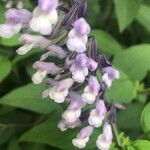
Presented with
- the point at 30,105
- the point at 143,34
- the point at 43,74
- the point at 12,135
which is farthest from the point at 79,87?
the point at 143,34

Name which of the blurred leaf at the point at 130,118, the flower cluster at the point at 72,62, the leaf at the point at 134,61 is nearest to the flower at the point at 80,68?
the flower cluster at the point at 72,62

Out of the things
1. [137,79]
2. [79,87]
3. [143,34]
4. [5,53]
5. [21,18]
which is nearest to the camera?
[21,18]

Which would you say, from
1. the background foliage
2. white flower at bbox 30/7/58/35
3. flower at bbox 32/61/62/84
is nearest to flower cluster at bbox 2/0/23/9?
the background foliage

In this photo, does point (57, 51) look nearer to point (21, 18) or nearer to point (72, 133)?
point (21, 18)

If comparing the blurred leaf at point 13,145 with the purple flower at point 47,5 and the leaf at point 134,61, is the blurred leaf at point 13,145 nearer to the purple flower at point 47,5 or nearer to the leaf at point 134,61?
the leaf at point 134,61

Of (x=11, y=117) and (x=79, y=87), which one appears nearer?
(x=79, y=87)

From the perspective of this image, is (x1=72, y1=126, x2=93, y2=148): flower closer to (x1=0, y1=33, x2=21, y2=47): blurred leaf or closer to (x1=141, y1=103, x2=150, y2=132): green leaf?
(x1=141, y1=103, x2=150, y2=132): green leaf
